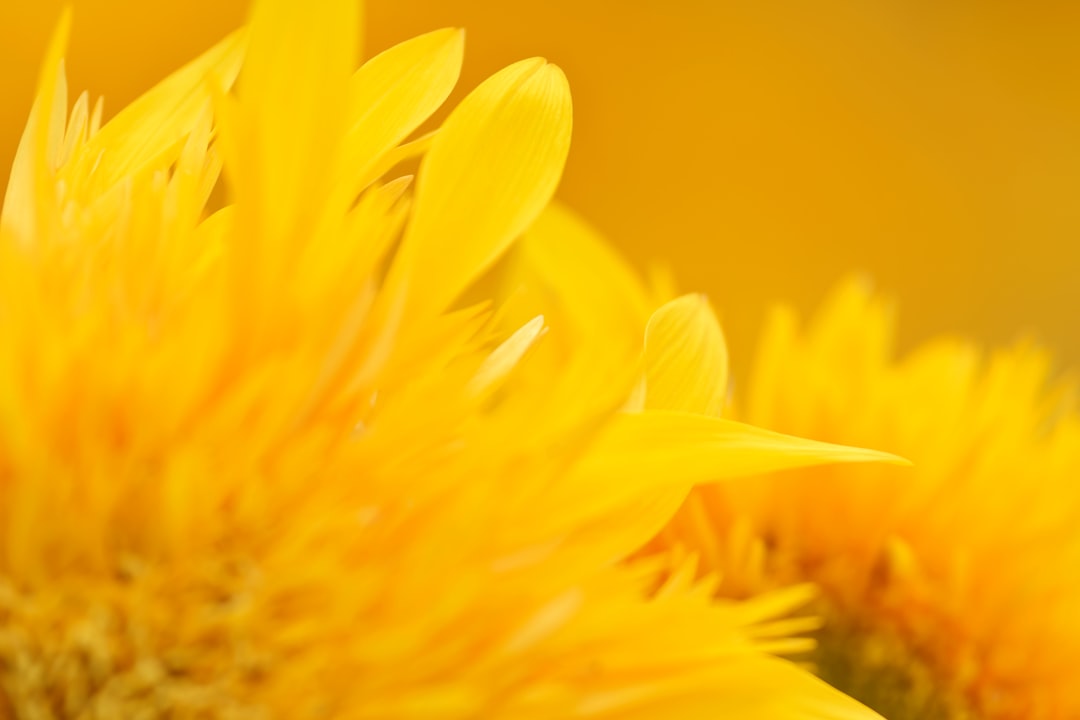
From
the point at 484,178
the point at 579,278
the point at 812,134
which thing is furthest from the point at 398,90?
the point at 812,134

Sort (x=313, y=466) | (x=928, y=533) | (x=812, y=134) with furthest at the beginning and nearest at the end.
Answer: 1. (x=812, y=134)
2. (x=928, y=533)
3. (x=313, y=466)

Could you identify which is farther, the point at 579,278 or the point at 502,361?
the point at 579,278

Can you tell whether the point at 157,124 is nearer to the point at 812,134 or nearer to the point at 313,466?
the point at 313,466

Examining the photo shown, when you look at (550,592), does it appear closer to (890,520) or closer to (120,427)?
(120,427)

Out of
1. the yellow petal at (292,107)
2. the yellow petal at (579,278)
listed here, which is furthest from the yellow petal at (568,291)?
the yellow petal at (292,107)

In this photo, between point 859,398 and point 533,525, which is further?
point 859,398

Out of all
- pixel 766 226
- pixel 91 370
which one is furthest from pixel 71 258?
pixel 766 226

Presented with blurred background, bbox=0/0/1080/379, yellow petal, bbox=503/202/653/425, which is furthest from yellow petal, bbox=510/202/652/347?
blurred background, bbox=0/0/1080/379
